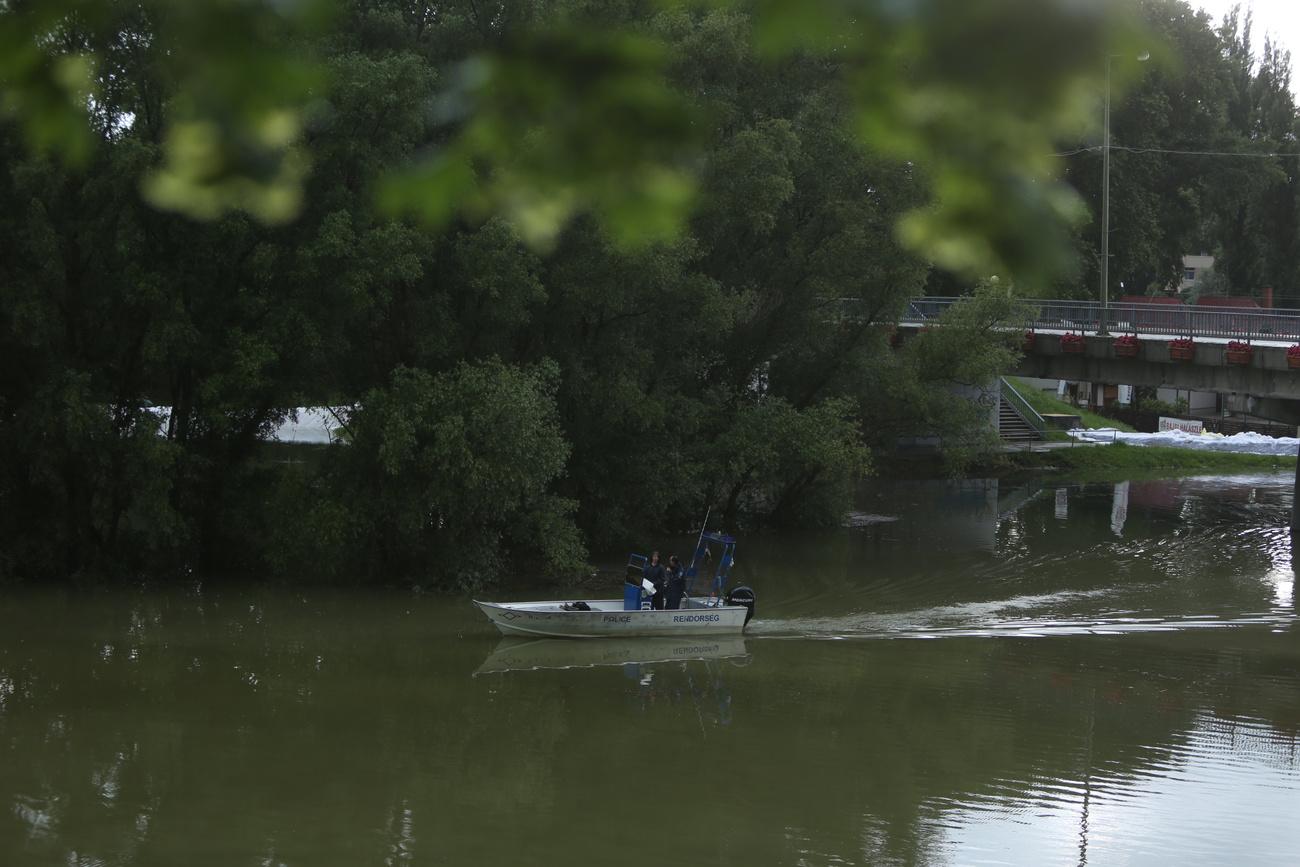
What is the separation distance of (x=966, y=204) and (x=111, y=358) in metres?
24.5

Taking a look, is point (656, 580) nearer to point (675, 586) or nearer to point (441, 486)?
point (675, 586)

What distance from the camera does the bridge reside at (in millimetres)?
32156

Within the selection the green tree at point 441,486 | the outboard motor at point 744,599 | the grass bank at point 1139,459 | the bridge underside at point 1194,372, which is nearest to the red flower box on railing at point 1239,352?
the bridge underside at point 1194,372

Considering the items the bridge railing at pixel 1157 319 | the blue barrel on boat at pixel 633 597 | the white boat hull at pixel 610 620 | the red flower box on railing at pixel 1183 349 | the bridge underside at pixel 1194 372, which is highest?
the bridge railing at pixel 1157 319

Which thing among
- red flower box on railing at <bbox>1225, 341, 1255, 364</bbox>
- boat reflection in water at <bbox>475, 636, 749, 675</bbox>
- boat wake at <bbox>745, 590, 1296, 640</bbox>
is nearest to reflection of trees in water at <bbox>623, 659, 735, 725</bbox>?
boat reflection in water at <bbox>475, 636, 749, 675</bbox>

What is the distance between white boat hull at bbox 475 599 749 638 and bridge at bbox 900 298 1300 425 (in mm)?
19439

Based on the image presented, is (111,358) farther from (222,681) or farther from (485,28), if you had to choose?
(485,28)

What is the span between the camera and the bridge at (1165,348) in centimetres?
3216

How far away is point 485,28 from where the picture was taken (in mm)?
26375

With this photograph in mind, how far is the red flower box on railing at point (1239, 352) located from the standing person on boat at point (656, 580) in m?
19.9

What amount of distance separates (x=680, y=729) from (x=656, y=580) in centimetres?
537

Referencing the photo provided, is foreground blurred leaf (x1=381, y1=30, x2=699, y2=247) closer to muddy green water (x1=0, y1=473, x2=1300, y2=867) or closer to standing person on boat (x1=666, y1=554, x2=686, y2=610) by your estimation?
muddy green water (x1=0, y1=473, x2=1300, y2=867)

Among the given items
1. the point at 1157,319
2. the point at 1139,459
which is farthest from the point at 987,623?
the point at 1139,459

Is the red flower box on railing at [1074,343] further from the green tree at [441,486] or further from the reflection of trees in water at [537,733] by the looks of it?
the green tree at [441,486]
